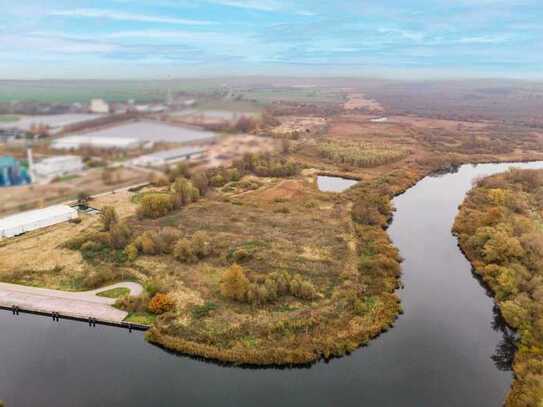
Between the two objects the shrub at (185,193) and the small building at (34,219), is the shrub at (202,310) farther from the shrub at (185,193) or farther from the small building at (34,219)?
the small building at (34,219)

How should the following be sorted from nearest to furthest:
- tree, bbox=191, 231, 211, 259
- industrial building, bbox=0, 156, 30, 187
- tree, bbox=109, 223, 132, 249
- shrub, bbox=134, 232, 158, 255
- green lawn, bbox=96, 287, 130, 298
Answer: industrial building, bbox=0, 156, 30, 187
green lawn, bbox=96, 287, 130, 298
tree, bbox=191, 231, 211, 259
shrub, bbox=134, 232, 158, 255
tree, bbox=109, 223, 132, 249

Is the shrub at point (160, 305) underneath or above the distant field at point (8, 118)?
underneath

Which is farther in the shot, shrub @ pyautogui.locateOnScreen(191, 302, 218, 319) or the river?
shrub @ pyautogui.locateOnScreen(191, 302, 218, 319)

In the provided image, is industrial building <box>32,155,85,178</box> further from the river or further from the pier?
the river

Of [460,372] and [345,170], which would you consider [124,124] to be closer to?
[460,372]

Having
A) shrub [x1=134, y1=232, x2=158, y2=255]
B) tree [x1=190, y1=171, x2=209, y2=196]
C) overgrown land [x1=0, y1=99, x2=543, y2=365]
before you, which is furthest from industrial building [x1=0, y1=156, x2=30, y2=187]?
tree [x1=190, y1=171, x2=209, y2=196]

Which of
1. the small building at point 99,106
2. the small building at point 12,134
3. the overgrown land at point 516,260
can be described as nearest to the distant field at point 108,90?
the small building at point 99,106

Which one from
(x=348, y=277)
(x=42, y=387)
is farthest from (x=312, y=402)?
(x=42, y=387)
